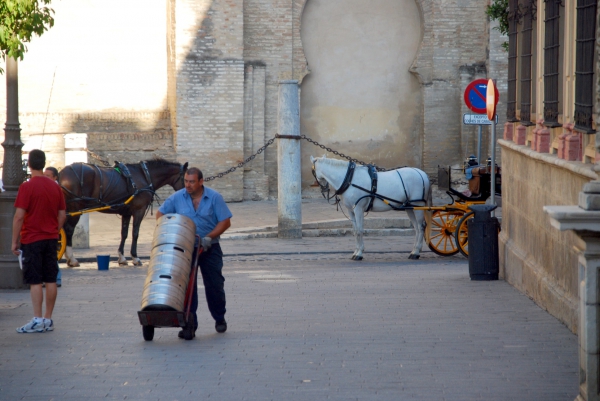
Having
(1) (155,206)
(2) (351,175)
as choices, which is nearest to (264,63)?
(1) (155,206)

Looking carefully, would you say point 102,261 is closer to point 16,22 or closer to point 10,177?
point 10,177

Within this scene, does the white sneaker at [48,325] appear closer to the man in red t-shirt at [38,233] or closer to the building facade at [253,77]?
the man in red t-shirt at [38,233]

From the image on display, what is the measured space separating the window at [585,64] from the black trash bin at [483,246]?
376 cm

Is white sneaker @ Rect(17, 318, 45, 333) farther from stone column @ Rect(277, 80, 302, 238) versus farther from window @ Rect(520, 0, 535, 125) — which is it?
stone column @ Rect(277, 80, 302, 238)

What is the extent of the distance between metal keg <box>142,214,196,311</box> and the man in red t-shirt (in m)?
1.32

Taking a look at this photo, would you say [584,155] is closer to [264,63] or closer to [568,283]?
[568,283]

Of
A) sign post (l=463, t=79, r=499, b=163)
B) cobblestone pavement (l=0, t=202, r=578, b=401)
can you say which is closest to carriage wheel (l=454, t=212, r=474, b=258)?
cobblestone pavement (l=0, t=202, r=578, b=401)

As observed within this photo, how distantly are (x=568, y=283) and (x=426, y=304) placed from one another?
202 cm

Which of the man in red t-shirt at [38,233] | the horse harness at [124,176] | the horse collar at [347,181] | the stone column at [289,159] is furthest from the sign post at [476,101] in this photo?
the man in red t-shirt at [38,233]

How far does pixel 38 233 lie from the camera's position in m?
9.51

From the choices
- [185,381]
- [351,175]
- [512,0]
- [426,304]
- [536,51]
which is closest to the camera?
[185,381]

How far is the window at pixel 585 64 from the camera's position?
8500mm

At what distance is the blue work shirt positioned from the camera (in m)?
9.19

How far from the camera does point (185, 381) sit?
285 inches
